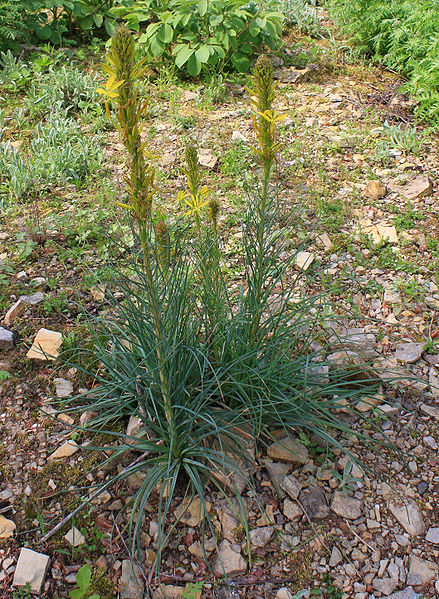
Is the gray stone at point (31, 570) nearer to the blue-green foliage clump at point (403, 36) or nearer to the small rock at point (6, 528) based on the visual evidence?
the small rock at point (6, 528)

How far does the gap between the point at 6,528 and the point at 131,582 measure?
0.57 meters

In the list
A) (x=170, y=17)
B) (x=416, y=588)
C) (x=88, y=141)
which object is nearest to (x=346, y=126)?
(x=170, y=17)

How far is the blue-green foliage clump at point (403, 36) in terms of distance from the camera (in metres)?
5.12

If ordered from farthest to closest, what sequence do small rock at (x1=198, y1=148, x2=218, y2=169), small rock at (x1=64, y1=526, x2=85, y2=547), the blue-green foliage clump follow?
the blue-green foliage clump < small rock at (x1=198, y1=148, x2=218, y2=169) < small rock at (x1=64, y1=526, x2=85, y2=547)

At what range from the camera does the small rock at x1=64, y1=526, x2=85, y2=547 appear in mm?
2322

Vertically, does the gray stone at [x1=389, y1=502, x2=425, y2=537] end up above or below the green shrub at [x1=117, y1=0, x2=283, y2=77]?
below

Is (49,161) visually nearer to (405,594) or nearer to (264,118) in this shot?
(264,118)

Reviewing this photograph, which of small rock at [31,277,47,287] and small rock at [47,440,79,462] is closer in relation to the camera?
small rock at [47,440,79,462]

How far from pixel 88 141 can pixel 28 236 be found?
49.6 inches

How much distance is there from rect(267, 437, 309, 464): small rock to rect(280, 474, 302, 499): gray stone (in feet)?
0.27

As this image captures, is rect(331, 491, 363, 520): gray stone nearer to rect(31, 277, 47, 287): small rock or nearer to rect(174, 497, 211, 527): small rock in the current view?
rect(174, 497, 211, 527): small rock

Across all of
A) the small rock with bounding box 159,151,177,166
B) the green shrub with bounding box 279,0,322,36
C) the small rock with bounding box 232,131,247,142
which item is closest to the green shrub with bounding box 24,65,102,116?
the small rock with bounding box 159,151,177,166

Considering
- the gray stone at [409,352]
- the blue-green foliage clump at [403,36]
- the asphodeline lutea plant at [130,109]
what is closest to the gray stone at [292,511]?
the gray stone at [409,352]

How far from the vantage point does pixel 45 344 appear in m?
3.12
